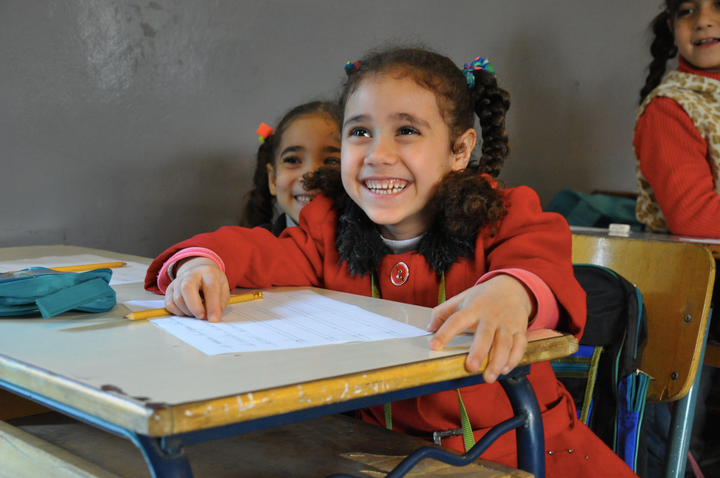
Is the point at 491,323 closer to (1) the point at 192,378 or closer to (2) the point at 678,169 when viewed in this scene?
(1) the point at 192,378

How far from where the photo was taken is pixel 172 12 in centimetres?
172

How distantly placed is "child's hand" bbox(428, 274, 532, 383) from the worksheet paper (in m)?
0.05

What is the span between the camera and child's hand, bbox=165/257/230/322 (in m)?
→ 0.73

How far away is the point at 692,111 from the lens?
2.00 meters

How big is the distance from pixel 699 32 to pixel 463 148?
1431 mm

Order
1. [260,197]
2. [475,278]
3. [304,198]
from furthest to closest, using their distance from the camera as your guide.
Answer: [260,197]
[304,198]
[475,278]

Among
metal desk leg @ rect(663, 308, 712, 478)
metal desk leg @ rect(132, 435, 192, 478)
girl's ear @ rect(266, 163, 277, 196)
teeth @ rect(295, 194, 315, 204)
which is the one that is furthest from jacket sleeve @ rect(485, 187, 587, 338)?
girl's ear @ rect(266, 163, 277, 196)

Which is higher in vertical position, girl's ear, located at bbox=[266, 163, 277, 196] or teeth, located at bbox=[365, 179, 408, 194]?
teeth, located at bbox=[365, 179, 408, 194]

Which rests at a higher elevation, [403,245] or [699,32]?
[699,32]

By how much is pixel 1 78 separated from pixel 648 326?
161cm

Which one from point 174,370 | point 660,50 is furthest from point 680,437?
point 660,50

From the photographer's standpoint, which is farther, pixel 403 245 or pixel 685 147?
pixel 685 147

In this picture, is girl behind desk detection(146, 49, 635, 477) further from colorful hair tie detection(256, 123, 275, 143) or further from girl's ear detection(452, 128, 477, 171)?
colorful hair tie detection(256, 123, 275, 143)

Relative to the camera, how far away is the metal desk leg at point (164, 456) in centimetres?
41
